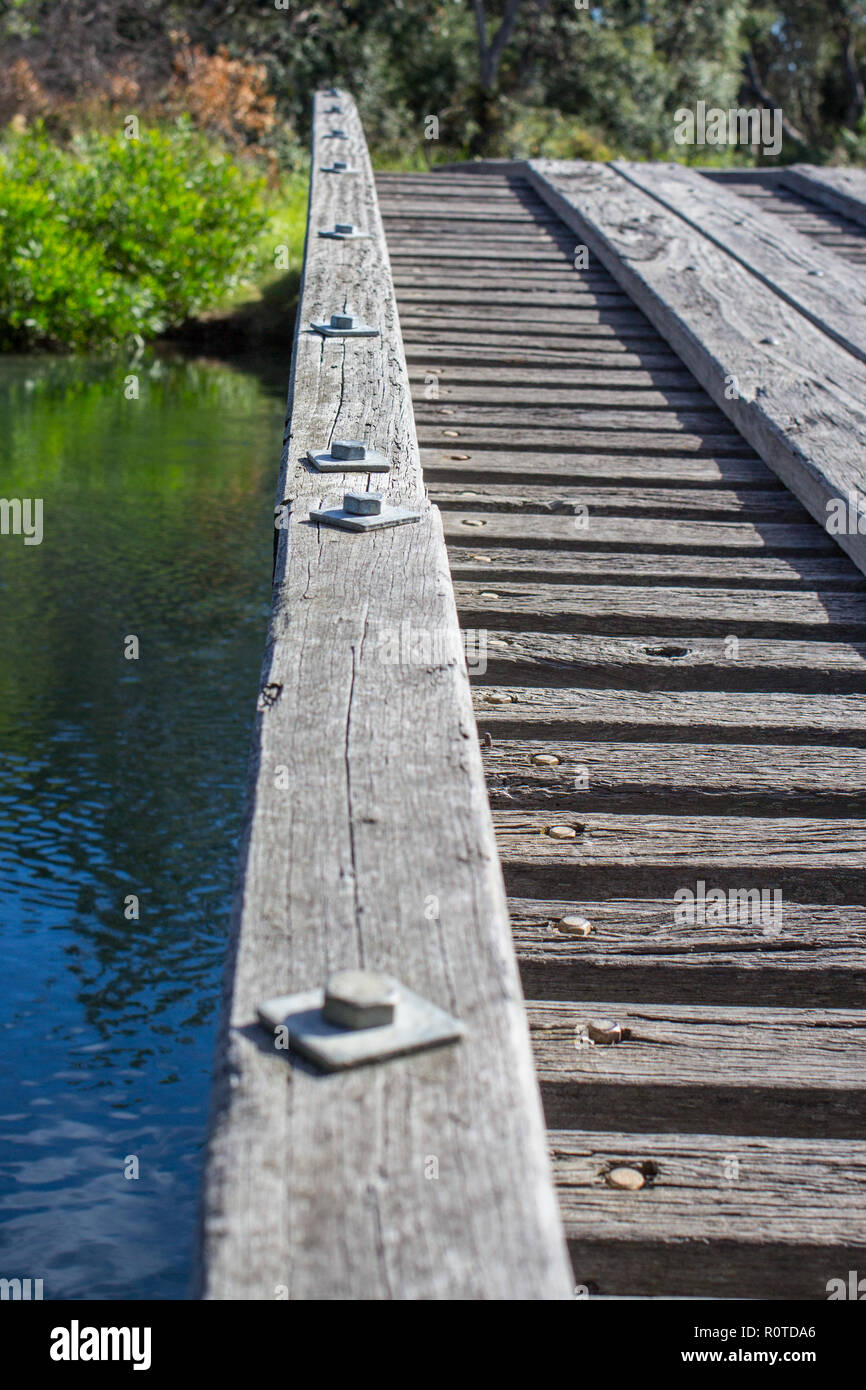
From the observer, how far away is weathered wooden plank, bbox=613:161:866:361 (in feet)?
15.2

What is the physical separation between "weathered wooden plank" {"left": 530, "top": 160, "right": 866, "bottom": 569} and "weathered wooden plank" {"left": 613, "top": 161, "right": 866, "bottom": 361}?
0.18 feet

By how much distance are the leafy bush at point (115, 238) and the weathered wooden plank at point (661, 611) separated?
30.9 feet

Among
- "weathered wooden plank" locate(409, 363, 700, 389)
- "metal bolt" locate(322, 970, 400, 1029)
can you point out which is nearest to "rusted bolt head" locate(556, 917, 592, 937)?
"metal bolt" locate(322, 970, 400, 1029)

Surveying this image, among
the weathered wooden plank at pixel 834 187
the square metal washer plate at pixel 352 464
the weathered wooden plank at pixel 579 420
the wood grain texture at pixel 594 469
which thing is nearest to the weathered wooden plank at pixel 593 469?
the wood grain texture at pixel 594 469

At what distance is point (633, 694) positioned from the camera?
2.70 m

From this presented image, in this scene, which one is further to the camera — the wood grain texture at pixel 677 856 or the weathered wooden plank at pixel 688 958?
the wood grain texture at pixel 677 856

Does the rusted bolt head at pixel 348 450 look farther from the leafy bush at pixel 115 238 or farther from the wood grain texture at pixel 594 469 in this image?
the leafy bush at pixel 115 238

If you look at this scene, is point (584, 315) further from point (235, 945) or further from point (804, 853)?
point (235, 945)

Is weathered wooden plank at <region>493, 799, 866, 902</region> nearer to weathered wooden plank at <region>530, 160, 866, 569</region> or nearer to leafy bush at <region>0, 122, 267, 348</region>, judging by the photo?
weathered wooden plank at <region>530, 160, 866, 569</region>

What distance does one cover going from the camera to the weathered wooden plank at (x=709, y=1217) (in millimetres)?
1653

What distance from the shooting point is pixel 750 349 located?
14.1ft

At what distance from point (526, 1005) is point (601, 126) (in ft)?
75.0

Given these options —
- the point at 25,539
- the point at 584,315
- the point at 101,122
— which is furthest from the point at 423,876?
the point at 101,122

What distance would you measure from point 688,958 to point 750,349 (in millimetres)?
2676
